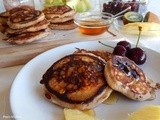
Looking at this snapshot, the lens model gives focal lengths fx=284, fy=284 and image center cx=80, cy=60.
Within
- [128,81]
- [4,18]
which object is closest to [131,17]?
[4,18]

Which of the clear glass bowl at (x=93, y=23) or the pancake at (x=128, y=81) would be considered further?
the clear glass bowl at (x=93, y=23)

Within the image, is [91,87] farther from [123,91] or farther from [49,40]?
[49,40]

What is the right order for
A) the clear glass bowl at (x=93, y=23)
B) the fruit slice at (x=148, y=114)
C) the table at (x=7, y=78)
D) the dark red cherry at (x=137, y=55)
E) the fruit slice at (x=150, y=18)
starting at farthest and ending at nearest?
the fruit slice at (x=150, y=18) < the clear glass bowl at (x=93, y=23) < the dark red cherry at (x=137, y=55) < the table at (x=7, y=78) < the fruit slice at (x=148, y=114)

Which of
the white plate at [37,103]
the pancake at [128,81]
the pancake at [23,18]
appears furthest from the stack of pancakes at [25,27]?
the pancake at [128,81]

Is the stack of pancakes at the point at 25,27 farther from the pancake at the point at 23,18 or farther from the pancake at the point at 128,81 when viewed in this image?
the pancake at the point at 128,81

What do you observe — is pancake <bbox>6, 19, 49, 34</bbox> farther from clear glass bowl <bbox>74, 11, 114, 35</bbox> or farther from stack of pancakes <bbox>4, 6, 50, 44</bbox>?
clear glass bowl <bbox>74, 11, 114, 35</bbox>

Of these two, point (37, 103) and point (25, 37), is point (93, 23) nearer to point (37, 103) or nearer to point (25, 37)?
point (25, 37)
